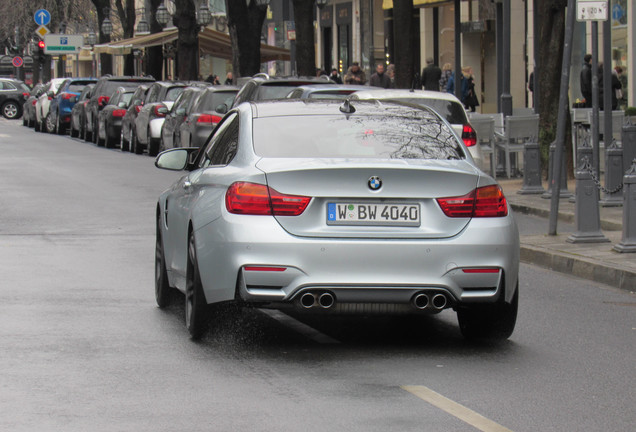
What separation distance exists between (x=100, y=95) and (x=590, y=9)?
84.4 ft

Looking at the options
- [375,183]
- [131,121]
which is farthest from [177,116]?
[375,183]

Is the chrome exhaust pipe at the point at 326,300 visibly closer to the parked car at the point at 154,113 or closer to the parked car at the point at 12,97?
the parked car at the point at 154,113

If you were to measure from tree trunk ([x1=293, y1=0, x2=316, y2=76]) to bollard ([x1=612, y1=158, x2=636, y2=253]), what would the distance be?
940 inches

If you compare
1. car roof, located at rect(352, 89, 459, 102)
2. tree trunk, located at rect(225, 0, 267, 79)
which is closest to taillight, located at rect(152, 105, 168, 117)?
tree trunk, located at rect(225, 0, 267, 79)

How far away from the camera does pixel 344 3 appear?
56.0 m

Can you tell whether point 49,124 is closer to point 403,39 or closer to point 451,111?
point 403,39

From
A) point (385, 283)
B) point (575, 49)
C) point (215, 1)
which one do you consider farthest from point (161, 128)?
point (215, 1)

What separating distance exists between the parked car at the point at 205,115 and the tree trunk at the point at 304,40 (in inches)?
344

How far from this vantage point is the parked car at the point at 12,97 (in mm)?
62219

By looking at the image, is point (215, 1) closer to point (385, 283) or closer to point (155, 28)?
point (155, 28)

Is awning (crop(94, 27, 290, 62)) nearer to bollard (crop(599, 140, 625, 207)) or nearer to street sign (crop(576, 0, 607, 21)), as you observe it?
bollard (crop(599, 140, 625, 207))

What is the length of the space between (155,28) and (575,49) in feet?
90.4

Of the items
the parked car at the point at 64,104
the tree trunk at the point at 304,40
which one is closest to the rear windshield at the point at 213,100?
the tree trunk at the point at 304,40

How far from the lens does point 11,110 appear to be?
62.9 meters
